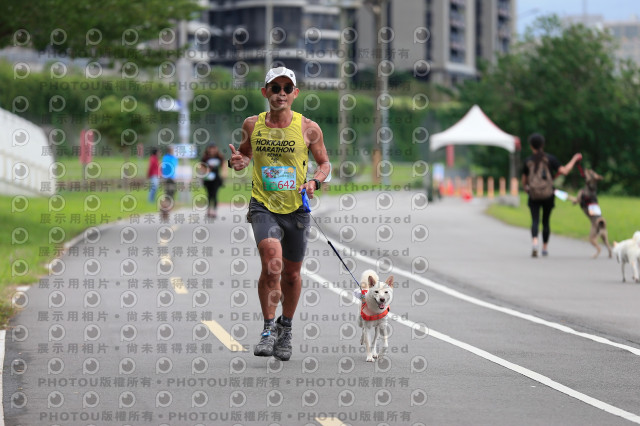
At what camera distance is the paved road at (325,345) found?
27.7ft

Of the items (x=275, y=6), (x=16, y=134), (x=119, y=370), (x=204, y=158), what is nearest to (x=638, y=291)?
(x=119, y=370)

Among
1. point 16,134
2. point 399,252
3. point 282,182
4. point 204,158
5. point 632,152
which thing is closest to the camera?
point 282,182

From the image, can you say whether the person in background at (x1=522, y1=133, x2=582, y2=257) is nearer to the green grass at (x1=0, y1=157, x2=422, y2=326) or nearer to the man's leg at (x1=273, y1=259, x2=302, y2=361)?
the green grass at (x1=0, y1=157, x2=422, y2=326)

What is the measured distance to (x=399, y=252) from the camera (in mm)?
22422

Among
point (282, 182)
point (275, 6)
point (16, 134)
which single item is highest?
point (275, 6)

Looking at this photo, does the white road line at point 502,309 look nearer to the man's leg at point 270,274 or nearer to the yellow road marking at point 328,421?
the man's leg at point 270,274

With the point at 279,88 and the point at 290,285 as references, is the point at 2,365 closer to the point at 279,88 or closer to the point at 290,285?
the point at 290,285

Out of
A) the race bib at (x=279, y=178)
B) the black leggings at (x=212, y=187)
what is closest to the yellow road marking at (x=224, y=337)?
the race bib at (x=279, y=178)

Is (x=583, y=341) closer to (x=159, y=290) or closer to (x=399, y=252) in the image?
(x=159, y=290)

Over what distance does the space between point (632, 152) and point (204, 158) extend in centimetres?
2827

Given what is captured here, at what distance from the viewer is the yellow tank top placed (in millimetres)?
10250

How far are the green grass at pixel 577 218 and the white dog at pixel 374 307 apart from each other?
15.7 meters

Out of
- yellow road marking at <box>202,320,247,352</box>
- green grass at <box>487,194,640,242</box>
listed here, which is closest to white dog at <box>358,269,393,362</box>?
yellow road marking at <box>202,320,247,352</box>

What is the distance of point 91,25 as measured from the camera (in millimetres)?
26453
